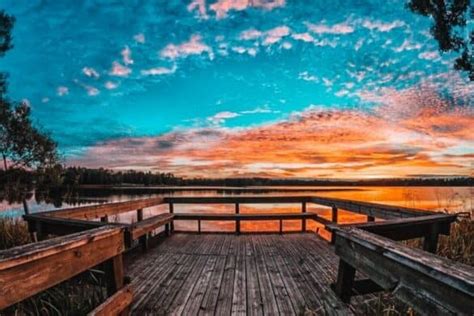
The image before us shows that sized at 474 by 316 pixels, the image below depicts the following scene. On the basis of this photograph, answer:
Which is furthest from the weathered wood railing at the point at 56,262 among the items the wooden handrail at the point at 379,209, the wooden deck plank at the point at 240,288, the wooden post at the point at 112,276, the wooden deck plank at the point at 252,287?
the wooden handrail at the point at 379,209

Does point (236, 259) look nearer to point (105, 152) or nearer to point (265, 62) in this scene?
point (265, 62)

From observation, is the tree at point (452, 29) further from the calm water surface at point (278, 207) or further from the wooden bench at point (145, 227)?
the wooden bench at point (145, 227)

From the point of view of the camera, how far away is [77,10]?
9227 mm

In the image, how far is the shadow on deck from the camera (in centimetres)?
330

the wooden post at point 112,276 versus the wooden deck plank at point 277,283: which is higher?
the wooden post at point 112,276

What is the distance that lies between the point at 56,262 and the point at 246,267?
132 inches

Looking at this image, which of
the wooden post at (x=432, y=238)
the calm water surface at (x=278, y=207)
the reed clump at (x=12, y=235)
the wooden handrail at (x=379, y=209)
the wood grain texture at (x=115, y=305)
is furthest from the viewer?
the calm water surface at (x=278, y=207)

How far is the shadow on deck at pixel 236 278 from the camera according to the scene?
10.8 ft

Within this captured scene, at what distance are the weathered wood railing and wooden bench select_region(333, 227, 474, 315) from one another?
82.1 inches

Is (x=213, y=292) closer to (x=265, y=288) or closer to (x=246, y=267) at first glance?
(x=265, y=288)

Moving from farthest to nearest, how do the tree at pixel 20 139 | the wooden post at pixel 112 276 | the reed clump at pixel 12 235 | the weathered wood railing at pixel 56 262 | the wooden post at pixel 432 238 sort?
the tree at pixel 20 139 < the reed clump at pixel 12 235 < the wooden post at pixel 432 238 < the wooden post at pixel 112 276 < the weathered wood railing at pixel 56 262

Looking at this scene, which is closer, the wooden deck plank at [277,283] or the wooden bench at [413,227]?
the wooden bench at [413,227]

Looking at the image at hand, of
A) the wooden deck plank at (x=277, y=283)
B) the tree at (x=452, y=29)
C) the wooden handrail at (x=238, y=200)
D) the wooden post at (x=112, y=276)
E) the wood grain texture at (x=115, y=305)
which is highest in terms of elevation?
the tree at (x=452, y=29)

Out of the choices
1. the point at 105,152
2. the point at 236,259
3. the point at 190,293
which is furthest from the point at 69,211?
the point at 105,152
